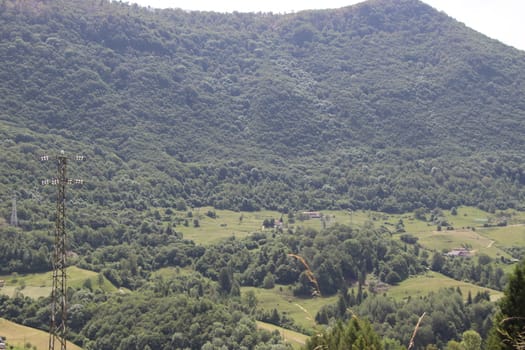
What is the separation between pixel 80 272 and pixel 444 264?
57.0m

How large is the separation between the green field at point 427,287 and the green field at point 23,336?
47607 mm

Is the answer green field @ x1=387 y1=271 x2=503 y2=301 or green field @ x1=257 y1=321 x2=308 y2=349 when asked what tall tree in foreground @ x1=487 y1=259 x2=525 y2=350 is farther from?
green field @ x1=387 y1=271 x2=503 y2=301

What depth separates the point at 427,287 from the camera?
106312 millimetres

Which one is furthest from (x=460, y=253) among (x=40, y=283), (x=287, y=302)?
(x=40, y=283)

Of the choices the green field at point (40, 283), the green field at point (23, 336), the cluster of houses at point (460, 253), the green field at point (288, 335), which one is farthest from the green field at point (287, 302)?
the green field at point (23, 336)

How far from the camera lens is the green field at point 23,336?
256 feet

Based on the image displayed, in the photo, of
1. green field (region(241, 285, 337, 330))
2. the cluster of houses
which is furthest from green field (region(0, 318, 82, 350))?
the cluster of houses

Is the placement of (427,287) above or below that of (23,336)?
above

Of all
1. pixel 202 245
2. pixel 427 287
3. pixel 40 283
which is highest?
pixel 427 287

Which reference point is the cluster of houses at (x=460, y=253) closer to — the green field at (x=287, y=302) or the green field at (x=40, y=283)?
the green field at (x=287, y=302)

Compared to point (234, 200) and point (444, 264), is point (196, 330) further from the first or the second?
point (234, 200)

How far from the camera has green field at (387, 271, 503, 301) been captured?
10338 centimetres

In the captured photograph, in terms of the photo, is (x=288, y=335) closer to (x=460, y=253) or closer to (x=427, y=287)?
(x=427, y=287)

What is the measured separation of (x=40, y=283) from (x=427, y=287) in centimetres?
5388
